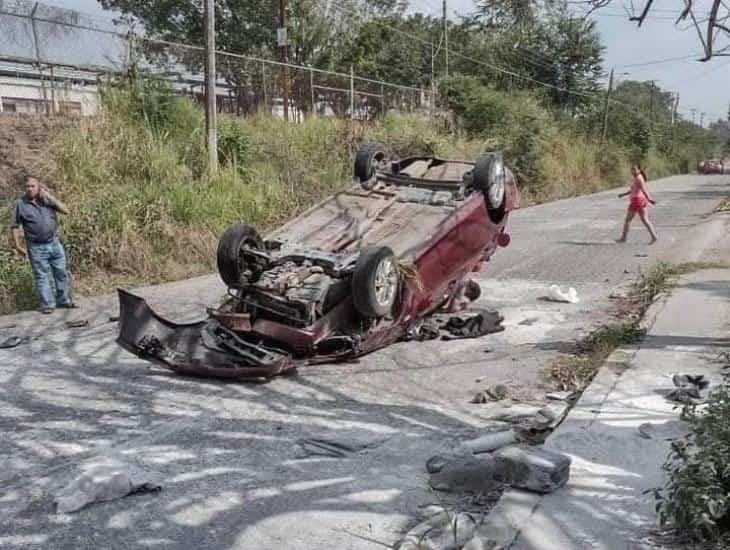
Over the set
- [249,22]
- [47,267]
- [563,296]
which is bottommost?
[563,296]

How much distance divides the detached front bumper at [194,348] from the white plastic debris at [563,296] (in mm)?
4241

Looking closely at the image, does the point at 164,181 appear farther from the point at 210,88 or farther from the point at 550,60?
the point at 550,60

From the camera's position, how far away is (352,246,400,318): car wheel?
249 inches

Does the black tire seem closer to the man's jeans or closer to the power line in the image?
the man's jeans

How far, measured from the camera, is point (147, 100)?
1412cm

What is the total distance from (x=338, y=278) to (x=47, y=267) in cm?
440

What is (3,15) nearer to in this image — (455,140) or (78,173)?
(78,173)

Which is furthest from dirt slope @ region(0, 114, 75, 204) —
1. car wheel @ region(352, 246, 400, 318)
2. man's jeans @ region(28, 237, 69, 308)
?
car wheel @ region(352, 246, 400, 318)

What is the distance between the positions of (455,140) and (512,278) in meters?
14.1

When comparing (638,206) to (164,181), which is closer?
(164,181)

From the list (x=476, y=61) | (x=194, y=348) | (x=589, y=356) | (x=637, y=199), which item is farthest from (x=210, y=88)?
(x=476, y=61)

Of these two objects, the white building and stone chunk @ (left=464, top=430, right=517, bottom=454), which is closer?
stone chunk @ (left=464, top=430, right=517, bottom=454)

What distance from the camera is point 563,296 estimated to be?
932 centimetres

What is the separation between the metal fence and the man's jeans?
18.4 ft
